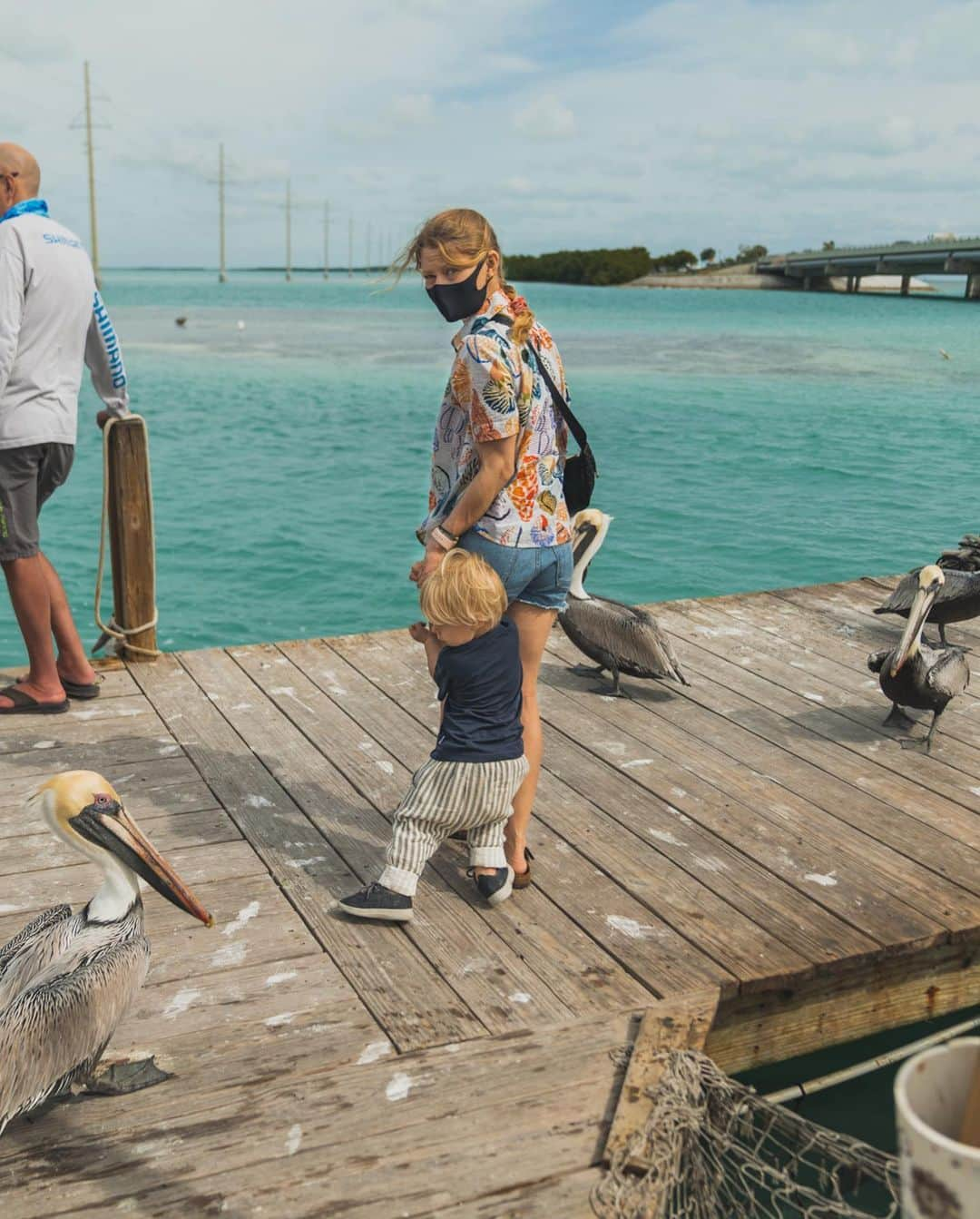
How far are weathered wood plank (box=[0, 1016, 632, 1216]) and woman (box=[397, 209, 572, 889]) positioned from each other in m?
0.97

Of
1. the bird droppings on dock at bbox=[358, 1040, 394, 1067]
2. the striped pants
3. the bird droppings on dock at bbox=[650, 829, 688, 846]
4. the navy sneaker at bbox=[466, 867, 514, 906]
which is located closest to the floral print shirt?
the striped pants

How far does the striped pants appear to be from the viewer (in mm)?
3471

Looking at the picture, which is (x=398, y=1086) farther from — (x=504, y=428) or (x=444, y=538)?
(x=504, y=428)

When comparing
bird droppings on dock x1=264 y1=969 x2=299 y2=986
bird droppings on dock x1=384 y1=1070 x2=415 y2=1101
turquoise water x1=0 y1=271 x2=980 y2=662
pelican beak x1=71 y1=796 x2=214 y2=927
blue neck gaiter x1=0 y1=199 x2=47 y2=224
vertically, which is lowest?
turquoise water x1=0 y1=271 x2=980 y2=662

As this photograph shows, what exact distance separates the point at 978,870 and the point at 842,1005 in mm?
754

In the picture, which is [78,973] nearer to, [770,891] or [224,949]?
[224,949]

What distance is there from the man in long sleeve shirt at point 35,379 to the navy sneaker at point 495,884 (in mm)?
2356

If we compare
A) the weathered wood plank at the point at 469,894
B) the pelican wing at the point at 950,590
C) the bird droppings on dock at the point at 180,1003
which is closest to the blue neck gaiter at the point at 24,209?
the weathered wood plank at the point at 469,894

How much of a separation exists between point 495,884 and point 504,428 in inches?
53.6

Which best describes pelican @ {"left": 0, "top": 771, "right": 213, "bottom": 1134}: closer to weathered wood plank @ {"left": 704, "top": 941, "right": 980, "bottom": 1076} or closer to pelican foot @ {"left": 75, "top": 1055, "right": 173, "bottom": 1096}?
pelican foot @ {"left": 75, "top": 1055, "right": 173, "bottom": 1096}

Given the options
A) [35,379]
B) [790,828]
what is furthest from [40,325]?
[790,828]

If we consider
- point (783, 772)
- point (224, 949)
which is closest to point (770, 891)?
point (783, 772)

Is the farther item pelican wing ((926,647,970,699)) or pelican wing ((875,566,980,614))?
pelican wing ((875,566,980,614))

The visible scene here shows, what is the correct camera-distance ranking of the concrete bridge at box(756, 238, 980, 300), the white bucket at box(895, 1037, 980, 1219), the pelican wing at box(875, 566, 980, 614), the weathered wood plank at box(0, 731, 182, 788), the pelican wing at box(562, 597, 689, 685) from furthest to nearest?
the concrete bridge at box(756, 238, 980, 300) < the pelican wing at box(875, 566, 980, 614) < the pelican wing at box(562, 597, 689, 685) < the weathered wood plank at box(0, 731, 182, 788) < the white bucket at box(895, 1037, 980, 1219)
